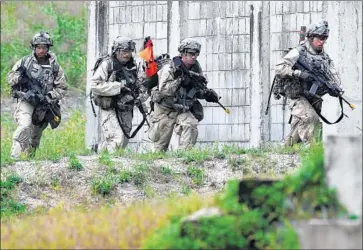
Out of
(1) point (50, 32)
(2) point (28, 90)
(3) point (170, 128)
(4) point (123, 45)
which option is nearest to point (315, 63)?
(3) point (170, 128)

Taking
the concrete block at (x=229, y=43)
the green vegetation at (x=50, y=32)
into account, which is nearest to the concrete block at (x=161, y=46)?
the concrete block at (x=229, y=43)

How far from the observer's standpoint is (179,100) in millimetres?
22094

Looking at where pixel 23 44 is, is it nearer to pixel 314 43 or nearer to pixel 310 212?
pixel 314 43

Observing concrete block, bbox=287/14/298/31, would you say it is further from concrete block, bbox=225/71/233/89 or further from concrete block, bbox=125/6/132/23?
concrete block, bbox=125/6/132/23

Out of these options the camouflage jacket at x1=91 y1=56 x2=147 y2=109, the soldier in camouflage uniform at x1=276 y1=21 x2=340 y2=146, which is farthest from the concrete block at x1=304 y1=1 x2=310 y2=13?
the camouflage jacket at x1=91 y1=56 x2=147 y2=109

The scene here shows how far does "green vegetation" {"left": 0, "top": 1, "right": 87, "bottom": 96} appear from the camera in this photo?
3934 cm

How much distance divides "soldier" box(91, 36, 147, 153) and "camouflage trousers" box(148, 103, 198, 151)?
0.36 metres

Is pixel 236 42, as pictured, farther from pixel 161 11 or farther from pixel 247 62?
pixel 161 11

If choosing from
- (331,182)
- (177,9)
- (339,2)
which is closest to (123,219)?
(331,182)

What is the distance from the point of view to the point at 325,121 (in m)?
21.2

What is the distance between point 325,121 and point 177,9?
501 cm

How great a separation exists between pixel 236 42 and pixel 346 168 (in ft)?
44.4

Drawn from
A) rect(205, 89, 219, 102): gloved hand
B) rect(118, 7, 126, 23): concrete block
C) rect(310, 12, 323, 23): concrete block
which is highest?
rect(118, 7, 126, 23): concrete block

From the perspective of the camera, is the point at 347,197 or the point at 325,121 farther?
the point at 325,121
